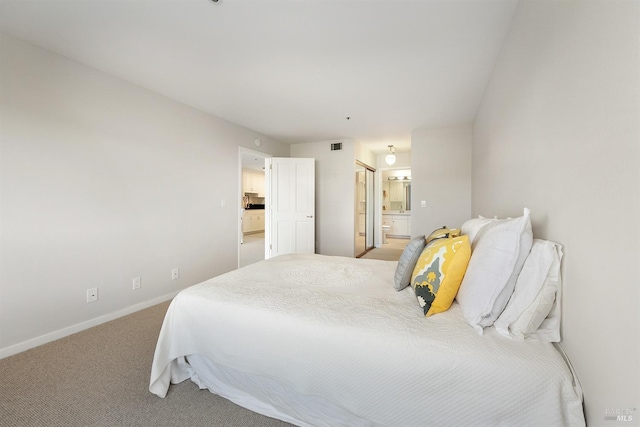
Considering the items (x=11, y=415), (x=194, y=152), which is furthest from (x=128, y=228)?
(x=11, y=415)

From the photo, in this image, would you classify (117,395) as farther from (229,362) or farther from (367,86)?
(367,86)

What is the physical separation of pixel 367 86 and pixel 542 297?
2471 millimetres

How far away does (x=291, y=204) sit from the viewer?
4.93 meters

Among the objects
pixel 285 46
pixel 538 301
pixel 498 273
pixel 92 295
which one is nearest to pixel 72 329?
pixel 92 295

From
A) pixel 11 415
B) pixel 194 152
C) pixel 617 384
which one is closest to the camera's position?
pixel 617 384

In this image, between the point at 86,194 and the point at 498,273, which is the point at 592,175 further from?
the point at 86,194

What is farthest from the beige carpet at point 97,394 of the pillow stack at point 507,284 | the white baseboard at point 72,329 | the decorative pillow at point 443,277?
the pillow stack at point 507,284

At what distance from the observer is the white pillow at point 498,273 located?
1.10 meters

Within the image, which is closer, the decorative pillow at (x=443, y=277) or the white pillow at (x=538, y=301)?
the white pillow at (x=538, y=301)

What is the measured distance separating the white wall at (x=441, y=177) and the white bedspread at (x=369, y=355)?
10.0 feet

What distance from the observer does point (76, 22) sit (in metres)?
1.83

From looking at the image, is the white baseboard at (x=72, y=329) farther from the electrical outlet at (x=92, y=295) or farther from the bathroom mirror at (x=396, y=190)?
the bathroom mirror at (x=396, y=190)

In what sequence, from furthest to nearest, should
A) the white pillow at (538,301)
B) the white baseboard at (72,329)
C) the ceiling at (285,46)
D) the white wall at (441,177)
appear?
1. the white wall at (441,177)
2. the white baseboard at (72,329)
3. the ceiling at (285,46)
4. the white pillow at (538,301)

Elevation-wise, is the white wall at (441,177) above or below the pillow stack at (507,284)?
above
